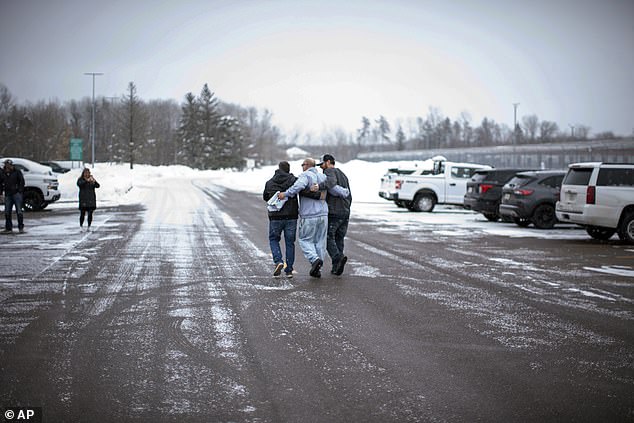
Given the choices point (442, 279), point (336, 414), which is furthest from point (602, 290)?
point (336, 414)

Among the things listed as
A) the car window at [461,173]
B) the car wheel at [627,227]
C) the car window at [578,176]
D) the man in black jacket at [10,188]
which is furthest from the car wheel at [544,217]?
the man in black jacket at [10,188]

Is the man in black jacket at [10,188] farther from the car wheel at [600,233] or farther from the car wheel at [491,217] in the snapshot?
the car wheel at [600,233]

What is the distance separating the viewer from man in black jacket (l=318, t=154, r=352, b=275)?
38.2ft

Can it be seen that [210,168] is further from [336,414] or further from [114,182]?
[336,414]

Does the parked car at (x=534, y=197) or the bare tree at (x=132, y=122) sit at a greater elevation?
the bare tree at (x=132, y=122)

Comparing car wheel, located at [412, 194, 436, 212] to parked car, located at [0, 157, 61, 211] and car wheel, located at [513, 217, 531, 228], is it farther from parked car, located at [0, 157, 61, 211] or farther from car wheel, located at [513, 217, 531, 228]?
parked car, located at [0, 157, 61, 211]

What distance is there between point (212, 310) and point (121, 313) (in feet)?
3.51

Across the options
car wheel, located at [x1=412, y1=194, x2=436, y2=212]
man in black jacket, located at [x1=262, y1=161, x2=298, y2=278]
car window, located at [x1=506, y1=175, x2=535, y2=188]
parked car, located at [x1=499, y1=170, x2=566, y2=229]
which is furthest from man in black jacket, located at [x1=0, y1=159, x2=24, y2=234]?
car wheel, located at [x1=412, y1=194, x2=436, y2=212]

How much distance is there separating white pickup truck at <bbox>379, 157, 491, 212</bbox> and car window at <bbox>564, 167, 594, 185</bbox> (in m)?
9.70

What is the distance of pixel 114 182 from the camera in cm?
4062

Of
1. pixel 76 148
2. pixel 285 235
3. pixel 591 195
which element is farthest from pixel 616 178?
pixel 76 148

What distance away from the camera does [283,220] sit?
11523mm

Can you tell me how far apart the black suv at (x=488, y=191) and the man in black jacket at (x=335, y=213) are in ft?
40.3

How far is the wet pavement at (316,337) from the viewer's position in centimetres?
523
